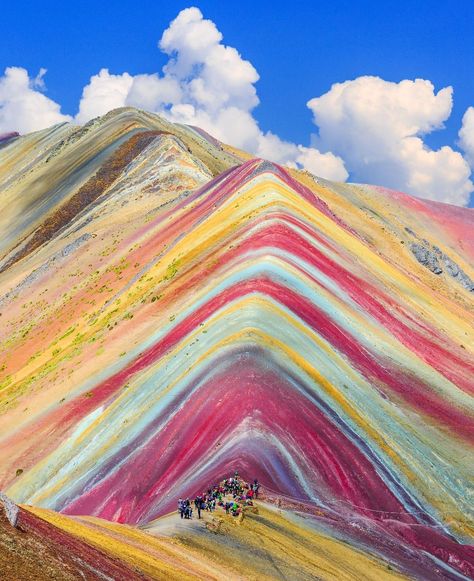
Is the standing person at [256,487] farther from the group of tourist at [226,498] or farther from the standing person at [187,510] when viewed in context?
the standing person at [187,510]

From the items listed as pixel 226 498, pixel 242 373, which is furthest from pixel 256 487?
pixel 242 373

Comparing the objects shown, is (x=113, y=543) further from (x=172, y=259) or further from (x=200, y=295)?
Answer: (x=172, y=259)

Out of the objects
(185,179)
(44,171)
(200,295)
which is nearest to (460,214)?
(185,179)

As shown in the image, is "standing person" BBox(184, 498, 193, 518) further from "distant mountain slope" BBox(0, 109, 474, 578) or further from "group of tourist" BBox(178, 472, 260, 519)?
"distant mountain slope" BBox(0, 109, 474, 578)

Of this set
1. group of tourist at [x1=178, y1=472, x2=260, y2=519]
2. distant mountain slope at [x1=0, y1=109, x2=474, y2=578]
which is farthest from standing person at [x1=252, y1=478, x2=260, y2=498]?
distant mountain slope at [x1=0, y1=109, x2=474, y2=578]

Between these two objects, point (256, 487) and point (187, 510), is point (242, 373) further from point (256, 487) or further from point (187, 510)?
point (187, 510)

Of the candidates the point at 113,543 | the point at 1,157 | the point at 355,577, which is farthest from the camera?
the point at 1,157
